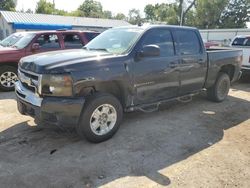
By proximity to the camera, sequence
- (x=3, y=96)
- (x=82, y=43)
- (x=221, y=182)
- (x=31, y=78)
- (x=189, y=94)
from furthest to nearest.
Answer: (x=82, y=43) → (x=3, y=96) → (x=189, y=94) → (x=31, y=78) → (x=221, y=182)

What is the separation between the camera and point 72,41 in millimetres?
9570

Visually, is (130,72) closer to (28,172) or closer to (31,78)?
(31,78)

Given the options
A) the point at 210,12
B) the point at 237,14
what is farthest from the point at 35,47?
the point at 237,14

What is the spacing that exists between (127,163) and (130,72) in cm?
162

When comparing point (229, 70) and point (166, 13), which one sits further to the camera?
point (166, 13)

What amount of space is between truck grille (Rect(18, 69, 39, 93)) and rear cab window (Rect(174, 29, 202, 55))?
3.01 metres

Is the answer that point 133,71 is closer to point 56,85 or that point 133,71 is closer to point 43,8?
point 56,85

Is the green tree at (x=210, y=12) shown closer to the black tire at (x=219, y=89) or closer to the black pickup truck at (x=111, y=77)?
the black tire at (x=219, y=89)

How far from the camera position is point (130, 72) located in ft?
17.0

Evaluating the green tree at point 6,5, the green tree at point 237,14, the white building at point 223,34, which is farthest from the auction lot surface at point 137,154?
the green tree at point 6,5

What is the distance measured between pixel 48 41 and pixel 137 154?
5881 mm

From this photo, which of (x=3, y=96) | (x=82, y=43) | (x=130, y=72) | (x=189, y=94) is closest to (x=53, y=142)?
(x=130, y=72)

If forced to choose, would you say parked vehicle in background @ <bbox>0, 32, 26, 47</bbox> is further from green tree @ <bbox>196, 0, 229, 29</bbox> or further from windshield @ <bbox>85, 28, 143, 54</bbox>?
green tree @ <bbox>196, 0, 229, 29</bbox>

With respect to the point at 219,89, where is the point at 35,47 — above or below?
above
